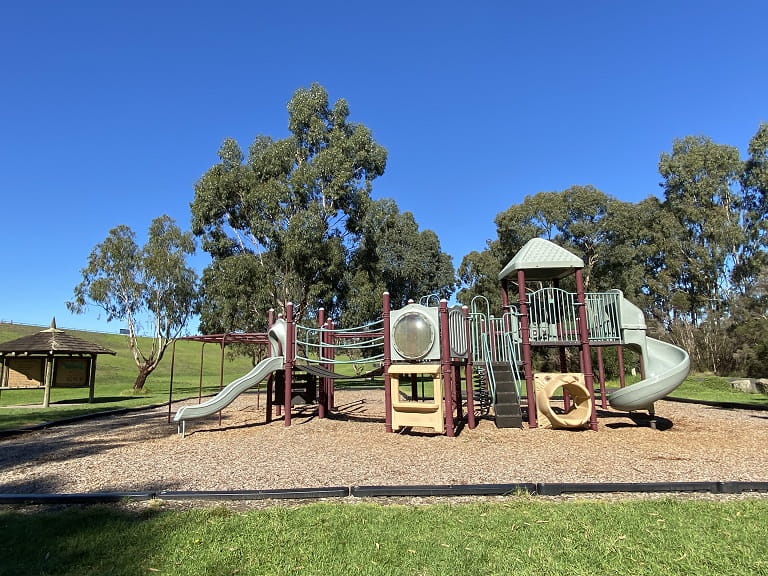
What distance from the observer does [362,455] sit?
736 centimetres

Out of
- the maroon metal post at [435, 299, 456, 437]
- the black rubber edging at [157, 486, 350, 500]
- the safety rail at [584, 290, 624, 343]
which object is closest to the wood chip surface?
the black rubber edging at [157, 486, 350, 500]

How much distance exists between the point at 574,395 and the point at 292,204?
16.8m

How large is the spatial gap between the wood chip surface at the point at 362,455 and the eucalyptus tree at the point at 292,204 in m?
11.6

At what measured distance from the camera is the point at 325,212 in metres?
23.2

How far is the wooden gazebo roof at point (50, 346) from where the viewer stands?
1762 cm

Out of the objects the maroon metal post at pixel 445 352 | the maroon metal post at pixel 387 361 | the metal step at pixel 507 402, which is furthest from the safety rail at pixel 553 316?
the maroon metal post at pixel 387 361

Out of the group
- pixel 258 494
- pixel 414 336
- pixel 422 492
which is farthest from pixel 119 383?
pixel 422 492

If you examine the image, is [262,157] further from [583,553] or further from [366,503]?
[583,553]

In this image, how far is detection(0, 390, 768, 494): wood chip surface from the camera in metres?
5.73

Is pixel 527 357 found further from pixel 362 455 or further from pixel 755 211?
pixel 755 211

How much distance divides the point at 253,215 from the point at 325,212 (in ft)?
11.4

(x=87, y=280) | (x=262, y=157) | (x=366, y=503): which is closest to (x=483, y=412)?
(x=366, y=503)

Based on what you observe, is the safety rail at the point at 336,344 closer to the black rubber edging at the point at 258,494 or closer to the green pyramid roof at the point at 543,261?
the green pyramid roof at the point at 543,261

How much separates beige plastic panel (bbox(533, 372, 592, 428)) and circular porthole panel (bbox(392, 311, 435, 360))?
98.2 inches
